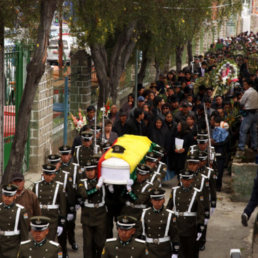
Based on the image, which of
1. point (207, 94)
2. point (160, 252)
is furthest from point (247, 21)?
point (160, 252)

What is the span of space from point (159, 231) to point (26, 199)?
1.78 meters

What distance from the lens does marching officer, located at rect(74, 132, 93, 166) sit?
11.7 meters

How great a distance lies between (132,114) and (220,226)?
352 centimetres

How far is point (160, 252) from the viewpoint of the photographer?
351 inches

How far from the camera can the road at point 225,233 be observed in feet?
36.2

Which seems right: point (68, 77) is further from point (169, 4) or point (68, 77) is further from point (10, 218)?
point (10, 218)

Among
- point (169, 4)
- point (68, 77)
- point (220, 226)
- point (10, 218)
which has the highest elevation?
point (169, 4)

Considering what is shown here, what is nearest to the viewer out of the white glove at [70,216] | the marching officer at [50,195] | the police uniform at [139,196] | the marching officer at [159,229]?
the marching officer at [159,229]

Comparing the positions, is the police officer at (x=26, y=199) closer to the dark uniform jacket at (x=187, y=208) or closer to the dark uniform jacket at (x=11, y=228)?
the dark uniform jacket at (x=11, y=228)

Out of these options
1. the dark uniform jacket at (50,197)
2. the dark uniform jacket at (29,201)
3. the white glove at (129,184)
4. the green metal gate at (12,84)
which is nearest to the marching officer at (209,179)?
the white glove at (129,184)

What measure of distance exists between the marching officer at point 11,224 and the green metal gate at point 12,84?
5241mm

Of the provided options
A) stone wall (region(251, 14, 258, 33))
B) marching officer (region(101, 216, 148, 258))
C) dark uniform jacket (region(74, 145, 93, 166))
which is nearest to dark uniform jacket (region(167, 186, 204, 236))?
marching officer (region(101, 216, 148, 258))

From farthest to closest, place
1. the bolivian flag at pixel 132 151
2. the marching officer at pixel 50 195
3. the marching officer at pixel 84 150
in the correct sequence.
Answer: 1. the marching officer at pixel 84 150
2. the bolivian flag at pixel 132 151
3. the marching officer at pixel 50 195

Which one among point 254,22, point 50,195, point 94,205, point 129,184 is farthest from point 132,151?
point 254,22
